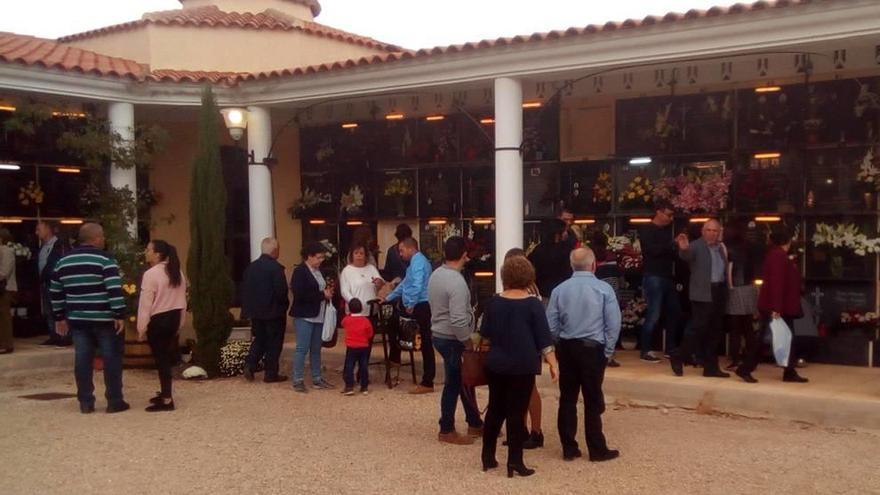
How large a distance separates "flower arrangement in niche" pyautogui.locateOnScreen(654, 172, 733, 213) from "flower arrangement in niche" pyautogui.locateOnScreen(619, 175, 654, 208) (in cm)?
14

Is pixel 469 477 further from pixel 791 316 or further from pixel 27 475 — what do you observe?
pixel 791 316

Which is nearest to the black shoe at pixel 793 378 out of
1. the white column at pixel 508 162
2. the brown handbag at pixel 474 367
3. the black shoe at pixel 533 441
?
the black shoe at pixel 533 441

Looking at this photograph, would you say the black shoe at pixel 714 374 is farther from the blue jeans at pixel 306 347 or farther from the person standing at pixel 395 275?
the blue jeans at pixel 306 347

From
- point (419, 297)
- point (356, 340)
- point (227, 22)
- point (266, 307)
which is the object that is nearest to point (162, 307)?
point (266, 307)

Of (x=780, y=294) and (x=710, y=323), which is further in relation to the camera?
(x=710, y=323)

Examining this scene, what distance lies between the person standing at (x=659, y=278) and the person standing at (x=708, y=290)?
62 centimetres

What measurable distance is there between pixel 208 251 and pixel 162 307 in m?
2.21

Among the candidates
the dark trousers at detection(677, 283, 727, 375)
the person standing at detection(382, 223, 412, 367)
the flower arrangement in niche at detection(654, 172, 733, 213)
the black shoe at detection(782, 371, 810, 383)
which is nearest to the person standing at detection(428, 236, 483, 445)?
the person standing at detection(382, 223, 412, 367)

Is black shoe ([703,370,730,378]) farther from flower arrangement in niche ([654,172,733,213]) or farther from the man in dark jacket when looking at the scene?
the man in dark jacket

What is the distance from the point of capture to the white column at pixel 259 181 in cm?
1166

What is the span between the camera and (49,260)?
11047 mm

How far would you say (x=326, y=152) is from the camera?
43.9 ft

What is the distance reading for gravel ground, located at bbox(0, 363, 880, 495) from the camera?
5.62 metres

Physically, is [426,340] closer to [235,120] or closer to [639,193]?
[639,193]
